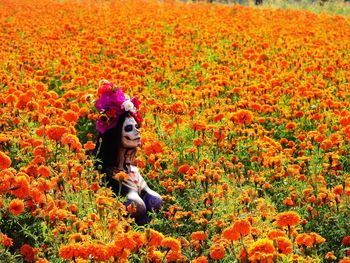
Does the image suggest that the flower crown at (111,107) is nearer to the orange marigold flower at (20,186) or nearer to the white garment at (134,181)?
the white garment at (134,181)

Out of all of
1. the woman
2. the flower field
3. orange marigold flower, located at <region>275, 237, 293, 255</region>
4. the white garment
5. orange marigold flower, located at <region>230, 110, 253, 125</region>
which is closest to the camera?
orange marigold flower, located at <region>275, 237, 293, 255</region>

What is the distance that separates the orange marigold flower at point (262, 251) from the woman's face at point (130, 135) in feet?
8.27

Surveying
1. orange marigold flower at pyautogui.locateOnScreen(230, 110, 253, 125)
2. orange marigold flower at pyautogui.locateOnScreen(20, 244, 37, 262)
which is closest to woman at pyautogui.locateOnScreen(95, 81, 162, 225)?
orange marigold flower at pyautogui.locateOnScreen(230, 110, 253, 125)

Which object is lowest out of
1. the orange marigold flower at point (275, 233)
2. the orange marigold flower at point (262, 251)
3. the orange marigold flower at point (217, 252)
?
the orange marigold flower at point (217, 252)

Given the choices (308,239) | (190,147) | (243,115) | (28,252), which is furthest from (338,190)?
(28,252)

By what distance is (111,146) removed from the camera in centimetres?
562

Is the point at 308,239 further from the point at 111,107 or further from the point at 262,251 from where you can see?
the point at 111,107

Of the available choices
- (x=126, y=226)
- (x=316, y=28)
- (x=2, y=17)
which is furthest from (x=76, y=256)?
(x=2, y=17)

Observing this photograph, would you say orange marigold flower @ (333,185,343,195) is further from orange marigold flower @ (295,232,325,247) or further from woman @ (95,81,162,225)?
woman @ (95,81,162,225)

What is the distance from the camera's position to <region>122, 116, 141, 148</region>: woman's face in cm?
553

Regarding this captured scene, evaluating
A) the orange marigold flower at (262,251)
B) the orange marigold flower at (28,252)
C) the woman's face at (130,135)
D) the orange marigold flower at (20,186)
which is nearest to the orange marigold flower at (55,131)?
the woman's face at (130,135)

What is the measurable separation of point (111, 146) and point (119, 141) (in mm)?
88

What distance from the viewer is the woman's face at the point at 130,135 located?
5531 millimetres

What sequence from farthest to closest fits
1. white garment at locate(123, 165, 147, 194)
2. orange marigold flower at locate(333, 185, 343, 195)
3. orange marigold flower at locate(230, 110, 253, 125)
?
orange marigold flower at locate(230, 110, 253, 125) → white garment at locate(123, 165, 147, 194) → orange marigold flower at locate(333, 185, 343, 195)
